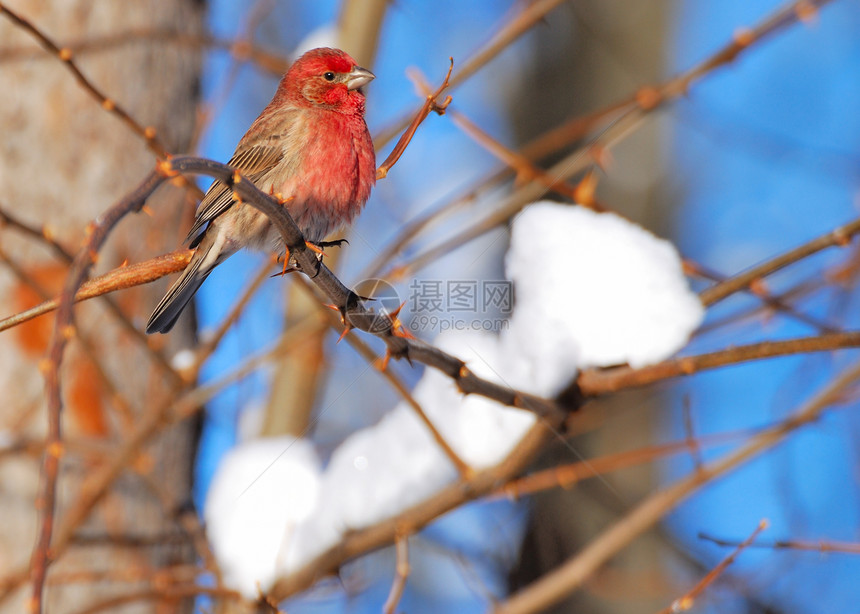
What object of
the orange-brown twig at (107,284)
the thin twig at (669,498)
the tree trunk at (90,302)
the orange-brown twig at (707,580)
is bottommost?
the orange-brown twig at (707,580)

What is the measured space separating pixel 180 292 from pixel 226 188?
40 centimetres

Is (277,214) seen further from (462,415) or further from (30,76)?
(30,76)

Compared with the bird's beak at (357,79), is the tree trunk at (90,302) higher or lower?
higher

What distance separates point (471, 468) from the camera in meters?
3.31

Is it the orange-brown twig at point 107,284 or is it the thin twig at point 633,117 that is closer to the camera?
the orange-brown twig at point 107,284

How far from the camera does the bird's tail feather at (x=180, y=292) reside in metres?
2.64

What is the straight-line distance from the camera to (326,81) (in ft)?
8.61

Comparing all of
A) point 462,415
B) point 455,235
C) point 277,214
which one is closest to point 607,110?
point 455,235

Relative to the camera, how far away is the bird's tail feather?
2645mm

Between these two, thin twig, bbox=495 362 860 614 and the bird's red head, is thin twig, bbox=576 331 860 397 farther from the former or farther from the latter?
the bird's red head

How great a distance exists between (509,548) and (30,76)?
14.9 feet

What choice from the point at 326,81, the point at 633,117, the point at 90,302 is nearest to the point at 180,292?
the point at 326,81

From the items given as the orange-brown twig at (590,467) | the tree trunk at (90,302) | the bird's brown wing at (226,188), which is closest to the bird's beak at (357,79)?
the bird's brown wing at (226,188)

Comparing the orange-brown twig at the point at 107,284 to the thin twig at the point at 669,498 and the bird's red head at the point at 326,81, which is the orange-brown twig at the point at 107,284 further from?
the thin twig at the point at 669,498
